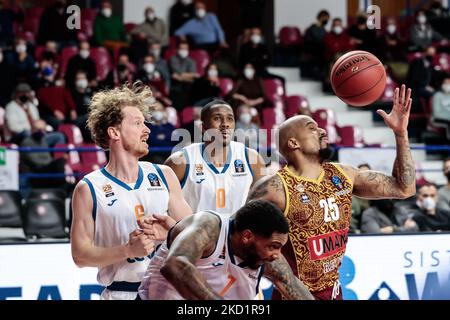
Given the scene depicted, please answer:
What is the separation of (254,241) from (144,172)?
54.7 inches

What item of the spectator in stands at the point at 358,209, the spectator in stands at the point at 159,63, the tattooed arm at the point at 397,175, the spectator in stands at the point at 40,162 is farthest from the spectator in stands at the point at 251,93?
the tattooed arm at the point at 397,175

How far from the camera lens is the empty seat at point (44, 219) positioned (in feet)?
34.6

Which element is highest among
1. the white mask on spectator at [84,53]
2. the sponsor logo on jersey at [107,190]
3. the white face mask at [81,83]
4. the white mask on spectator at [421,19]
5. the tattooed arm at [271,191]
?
the white mask on spectator at [421,19]

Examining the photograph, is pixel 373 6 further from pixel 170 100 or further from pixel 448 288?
pixel 448 288

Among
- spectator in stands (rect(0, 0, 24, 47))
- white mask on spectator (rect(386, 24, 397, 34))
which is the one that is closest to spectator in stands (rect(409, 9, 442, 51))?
white mask on spectator (rect(386, 24, 397, 34))

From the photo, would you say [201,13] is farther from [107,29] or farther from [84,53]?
[84,53]

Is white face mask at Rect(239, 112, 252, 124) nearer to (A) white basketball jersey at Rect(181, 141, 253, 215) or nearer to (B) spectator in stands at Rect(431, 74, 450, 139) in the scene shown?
(B) spectator in stands at Rect(431, 74, 450, 139)

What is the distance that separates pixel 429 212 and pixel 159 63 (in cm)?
563

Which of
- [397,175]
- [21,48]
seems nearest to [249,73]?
[21,48]

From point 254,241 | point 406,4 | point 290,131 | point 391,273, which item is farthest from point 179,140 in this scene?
point 406,4

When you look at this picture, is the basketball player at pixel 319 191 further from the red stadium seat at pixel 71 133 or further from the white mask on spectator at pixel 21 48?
the white mask on spectator at pixel 21 48

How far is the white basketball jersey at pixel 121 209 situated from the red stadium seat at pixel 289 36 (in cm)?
1266

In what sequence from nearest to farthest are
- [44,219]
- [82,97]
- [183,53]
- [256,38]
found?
[44,219] → [82,97] → [183,53] → [256,38]

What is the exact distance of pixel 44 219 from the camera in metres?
10.6
